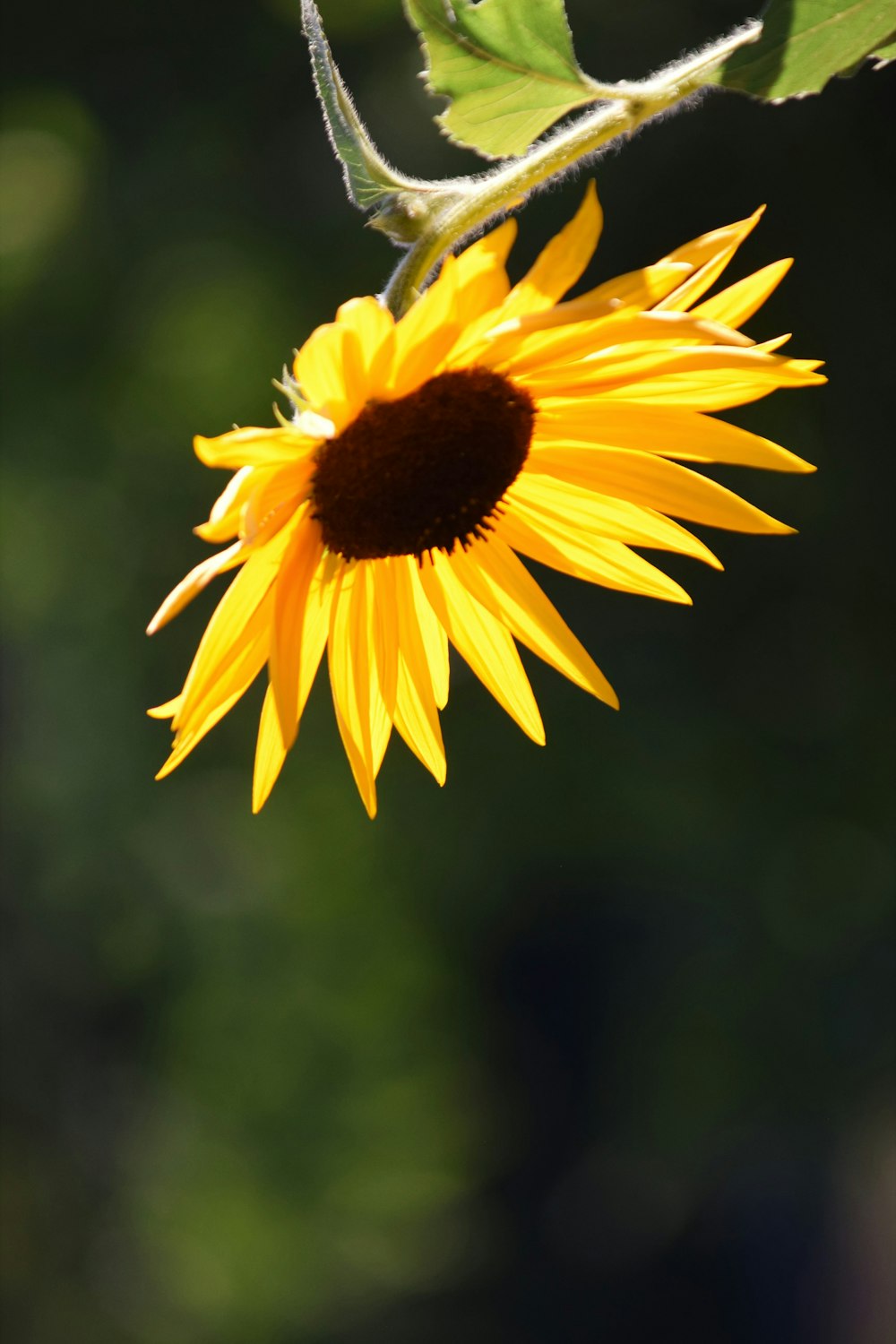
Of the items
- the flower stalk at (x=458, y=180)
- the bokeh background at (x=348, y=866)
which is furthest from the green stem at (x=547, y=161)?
the bokeh background at (x=348, y=866)

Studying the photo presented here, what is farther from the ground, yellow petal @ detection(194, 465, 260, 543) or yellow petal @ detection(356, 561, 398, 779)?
yellow petal @ detection(194, 465, 260, 543)

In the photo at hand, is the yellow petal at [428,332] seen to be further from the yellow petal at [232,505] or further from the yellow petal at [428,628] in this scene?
the yellow petal at [428,628]

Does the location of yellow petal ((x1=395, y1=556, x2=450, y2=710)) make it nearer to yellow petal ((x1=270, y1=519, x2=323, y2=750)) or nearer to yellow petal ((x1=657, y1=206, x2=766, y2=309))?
yellow petal ((x1=270, y1=519, x2=323, y2=750))

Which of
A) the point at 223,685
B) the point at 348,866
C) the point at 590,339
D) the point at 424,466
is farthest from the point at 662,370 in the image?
the point at 348,866

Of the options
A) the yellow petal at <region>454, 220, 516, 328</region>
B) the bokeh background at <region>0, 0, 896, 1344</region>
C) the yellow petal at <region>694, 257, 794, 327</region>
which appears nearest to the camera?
the yellow petal at <region>454, 220, 516, 328</region>

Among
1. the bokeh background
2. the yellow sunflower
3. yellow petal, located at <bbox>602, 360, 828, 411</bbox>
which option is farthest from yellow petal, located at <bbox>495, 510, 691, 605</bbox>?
the bokeh background

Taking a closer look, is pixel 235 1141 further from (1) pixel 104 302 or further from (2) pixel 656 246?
(2) pixel 656 246

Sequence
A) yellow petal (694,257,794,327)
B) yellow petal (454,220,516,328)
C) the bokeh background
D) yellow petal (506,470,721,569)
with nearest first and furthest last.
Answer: yellow petal (454,220,516,328) < yellow petal (694,257,794,327) < yellow petal (506,470,721,569) < the bokeh background
